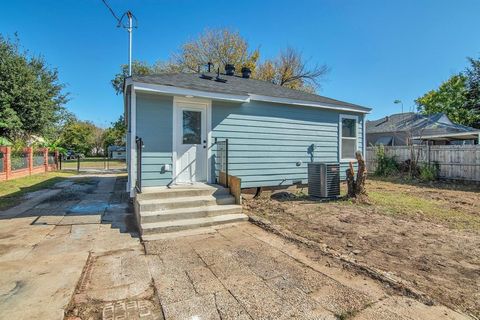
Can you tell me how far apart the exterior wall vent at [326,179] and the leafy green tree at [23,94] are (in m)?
15.6

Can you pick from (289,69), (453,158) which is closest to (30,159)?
(289,69)

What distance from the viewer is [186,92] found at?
229 inches

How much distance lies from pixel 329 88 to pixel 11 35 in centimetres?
2302

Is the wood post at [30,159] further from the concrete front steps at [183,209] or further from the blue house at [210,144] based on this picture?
the concrete front steps at [183,209]

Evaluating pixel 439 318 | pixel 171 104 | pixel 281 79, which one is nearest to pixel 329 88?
pixel 281 79

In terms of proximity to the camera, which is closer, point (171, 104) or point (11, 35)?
point (171, 104)

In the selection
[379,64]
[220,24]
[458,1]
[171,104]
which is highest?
[220,24]

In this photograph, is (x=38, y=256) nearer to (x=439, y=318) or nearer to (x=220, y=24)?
(x=439, y=318)

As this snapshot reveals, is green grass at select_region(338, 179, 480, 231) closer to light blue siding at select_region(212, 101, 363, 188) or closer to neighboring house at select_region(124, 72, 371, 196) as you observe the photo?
light blue siding at select_region(212, 101, 363, 188)

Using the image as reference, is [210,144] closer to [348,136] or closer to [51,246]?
[51,246]

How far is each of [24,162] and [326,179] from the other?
47.1 feet

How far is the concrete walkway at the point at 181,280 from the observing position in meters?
2.18

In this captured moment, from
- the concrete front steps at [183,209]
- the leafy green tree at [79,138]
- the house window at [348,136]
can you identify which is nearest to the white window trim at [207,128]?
the concrete front steps at [183,209]

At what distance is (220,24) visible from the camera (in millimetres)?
21516
